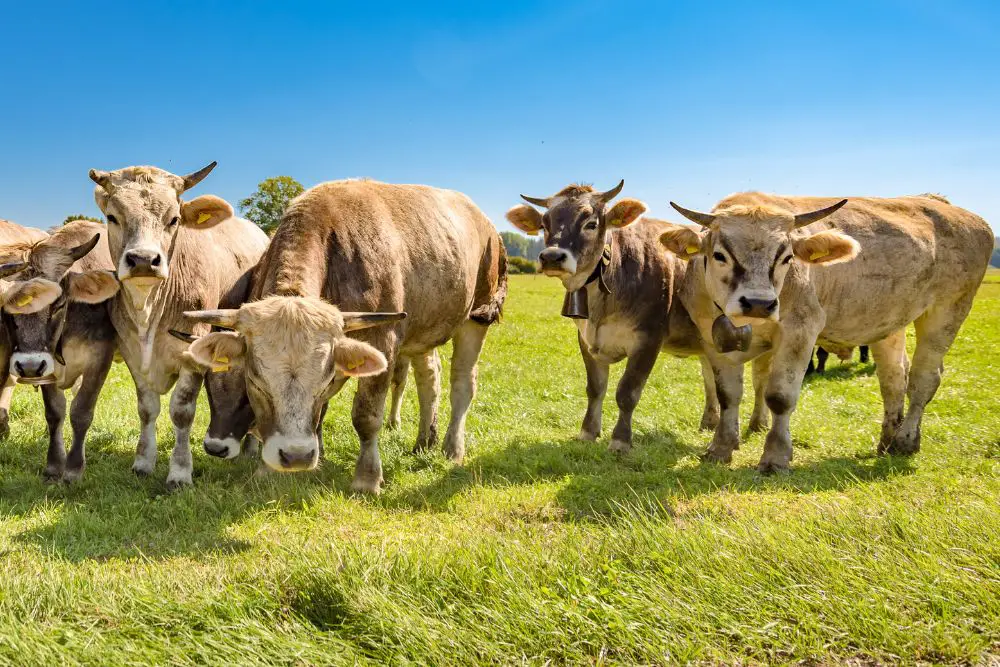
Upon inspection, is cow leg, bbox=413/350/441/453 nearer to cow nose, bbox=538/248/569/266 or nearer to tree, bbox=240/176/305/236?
cow nose, bbox=538/248/569/266

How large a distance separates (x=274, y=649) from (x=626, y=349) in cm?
529

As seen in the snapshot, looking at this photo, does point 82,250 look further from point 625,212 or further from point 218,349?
point 625,212

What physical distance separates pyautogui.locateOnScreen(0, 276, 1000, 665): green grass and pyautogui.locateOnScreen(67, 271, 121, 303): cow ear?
1.65 metres

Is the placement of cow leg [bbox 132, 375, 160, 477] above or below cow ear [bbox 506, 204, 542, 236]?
below

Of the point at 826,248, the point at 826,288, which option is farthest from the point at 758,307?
the point at 826,288

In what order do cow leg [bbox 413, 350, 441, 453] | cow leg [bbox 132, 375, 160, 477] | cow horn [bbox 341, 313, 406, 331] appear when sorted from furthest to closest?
cow leg [bbox 413, 350, 441, 453]
cow leg [bbox 132, 375, 160, 477]
cow horn [bbox 341, 313, 406, 331]

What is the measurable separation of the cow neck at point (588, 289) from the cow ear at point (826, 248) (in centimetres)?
189

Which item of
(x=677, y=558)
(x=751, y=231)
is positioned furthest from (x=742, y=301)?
(x=677, y=558)

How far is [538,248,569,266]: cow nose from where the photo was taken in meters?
6.66

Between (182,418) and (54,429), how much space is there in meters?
1.38

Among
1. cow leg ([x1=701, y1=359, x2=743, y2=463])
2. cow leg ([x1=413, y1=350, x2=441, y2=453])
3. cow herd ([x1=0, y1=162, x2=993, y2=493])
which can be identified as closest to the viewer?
cow herd ([x1=0, y1=162, x2=993, y2=493])

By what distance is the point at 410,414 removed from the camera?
9.45 metres

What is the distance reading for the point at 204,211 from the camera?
6.39m

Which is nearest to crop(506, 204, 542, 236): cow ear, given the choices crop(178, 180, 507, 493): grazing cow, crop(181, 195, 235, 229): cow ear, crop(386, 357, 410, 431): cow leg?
crop(178, 180, 507, 493): grazing cow
